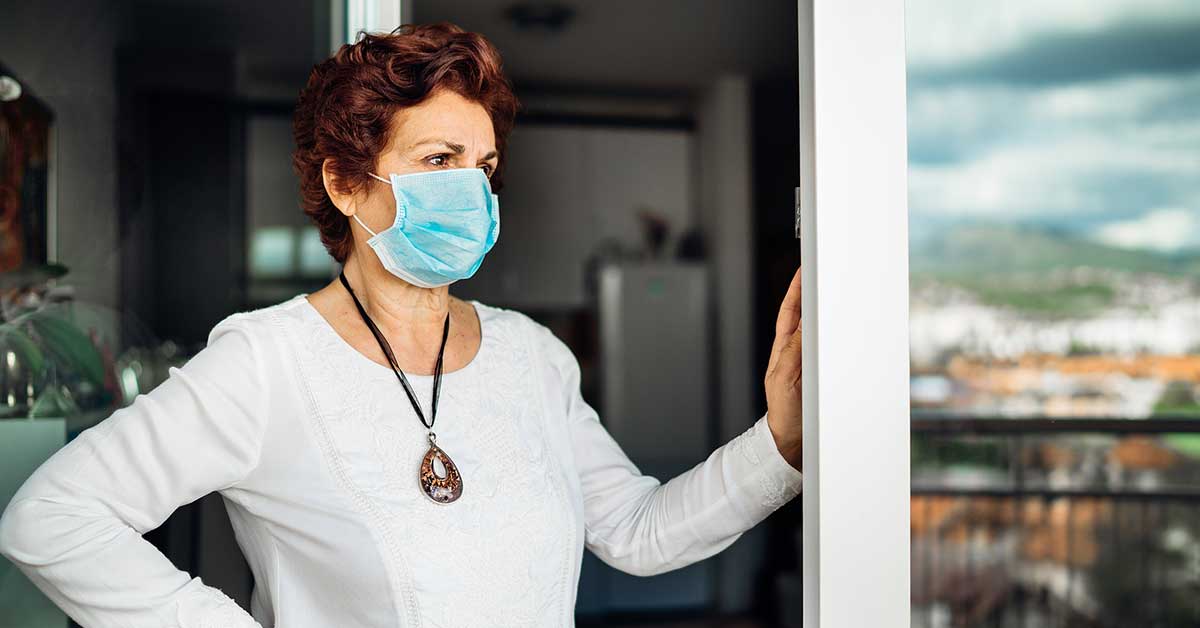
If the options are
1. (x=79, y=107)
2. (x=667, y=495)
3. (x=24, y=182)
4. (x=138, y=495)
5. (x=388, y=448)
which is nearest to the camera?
(x=138, y=495)

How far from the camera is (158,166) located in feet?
9.94

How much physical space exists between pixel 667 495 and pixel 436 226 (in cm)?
46

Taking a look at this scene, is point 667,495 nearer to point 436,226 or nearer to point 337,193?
point 436,226

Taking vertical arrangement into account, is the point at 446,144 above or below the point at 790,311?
above

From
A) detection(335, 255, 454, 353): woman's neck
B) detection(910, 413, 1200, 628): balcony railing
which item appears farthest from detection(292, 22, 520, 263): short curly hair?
detection(910, 413, 1200, 628): balcony railing

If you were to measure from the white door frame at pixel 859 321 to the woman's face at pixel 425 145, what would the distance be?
417 mm

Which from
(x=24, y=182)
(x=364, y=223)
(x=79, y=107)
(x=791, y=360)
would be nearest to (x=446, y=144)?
(x=364, y=223)

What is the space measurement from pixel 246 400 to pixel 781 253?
369 centimetres

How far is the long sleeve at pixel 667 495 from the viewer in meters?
1.19

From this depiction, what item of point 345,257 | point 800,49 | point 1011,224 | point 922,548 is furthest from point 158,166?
point 1011,224

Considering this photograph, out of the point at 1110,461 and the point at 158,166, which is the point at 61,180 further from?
the point at 1110,461

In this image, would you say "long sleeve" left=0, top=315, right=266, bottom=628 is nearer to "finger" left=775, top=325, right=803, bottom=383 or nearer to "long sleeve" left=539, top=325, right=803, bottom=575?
"long sleeve" left=539, top=325, right=803, bottom=575

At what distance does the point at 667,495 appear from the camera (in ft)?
4.15

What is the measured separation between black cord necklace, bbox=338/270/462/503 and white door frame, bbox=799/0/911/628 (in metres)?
0.41
